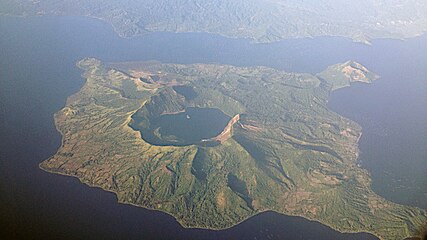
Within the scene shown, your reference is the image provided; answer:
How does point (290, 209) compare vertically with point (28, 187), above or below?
below

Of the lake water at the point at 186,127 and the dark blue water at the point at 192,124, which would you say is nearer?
the lake water at the point at 186,127

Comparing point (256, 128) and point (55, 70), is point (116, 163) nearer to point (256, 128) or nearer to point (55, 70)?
point (256, 128)

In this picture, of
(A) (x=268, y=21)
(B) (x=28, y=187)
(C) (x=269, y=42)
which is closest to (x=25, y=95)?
(B) (x=28, y=187)

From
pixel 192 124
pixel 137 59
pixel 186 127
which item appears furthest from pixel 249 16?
pixel 186 127

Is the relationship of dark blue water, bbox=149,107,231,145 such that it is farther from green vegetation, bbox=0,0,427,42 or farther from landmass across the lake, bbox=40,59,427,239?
green vegetation, bbox=0,0,427,42

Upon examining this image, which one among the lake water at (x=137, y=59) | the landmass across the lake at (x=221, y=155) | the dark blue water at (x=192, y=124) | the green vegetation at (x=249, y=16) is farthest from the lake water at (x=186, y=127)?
the green vegetation at (x=249, y=16)

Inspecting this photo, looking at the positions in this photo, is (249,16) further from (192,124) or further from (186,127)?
(186,127)

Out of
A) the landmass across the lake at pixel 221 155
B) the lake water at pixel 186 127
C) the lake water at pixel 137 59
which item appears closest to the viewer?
the lake water at pixel 137 59

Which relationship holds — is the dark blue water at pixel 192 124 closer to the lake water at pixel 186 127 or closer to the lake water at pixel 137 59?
the lake water at pixel 186 127
